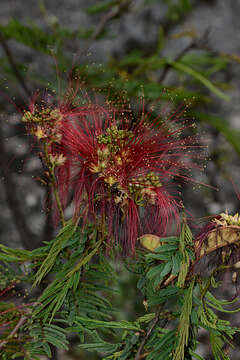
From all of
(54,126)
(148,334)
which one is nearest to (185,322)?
(148,334)

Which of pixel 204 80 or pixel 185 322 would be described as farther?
pixel 204 80

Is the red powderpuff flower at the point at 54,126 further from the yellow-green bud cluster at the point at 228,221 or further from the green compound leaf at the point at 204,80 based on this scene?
the green compound leaf at the point at 204,80

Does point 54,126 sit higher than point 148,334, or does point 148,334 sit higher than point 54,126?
point 54,126

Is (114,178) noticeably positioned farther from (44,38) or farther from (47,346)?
(44,38)

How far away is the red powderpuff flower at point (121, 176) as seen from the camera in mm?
245

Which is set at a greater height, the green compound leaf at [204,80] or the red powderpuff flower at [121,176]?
the green compound leaf at [204,80]

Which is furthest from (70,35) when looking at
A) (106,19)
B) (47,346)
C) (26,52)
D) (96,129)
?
(47,346)

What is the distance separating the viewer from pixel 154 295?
250mm

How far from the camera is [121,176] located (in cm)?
24

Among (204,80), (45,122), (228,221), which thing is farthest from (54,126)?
(204,80)

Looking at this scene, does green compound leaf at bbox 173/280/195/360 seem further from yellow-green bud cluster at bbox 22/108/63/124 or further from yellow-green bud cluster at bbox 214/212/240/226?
yellow-green bud cluster at bbox 22/108/63/124

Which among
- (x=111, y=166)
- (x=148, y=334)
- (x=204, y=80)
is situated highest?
(x=204, y=80)

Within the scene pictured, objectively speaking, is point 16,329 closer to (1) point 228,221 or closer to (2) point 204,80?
(1) point 228,221

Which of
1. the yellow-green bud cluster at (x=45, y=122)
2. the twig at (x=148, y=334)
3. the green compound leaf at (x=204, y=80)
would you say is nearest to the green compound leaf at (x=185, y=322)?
the twig at (x=148, y=334)
